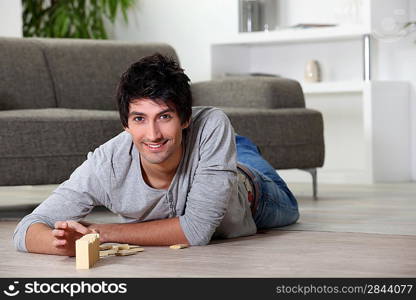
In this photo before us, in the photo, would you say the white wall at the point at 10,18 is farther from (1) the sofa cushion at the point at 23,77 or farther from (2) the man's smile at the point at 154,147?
(2) the man's smile at the point at 154,147

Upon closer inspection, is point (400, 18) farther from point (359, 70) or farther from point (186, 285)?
point (186, 285)

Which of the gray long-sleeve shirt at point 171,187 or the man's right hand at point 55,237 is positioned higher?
the gray long-sleeve shirt at point 171,187

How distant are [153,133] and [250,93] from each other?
2.10 metres

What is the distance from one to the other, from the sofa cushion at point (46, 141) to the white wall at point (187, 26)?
240 centimetres

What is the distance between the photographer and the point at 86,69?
451 cm

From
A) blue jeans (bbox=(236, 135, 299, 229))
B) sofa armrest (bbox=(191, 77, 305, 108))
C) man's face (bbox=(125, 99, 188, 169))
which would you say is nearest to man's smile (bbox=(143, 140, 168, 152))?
man's face (bbox=(125, 99, 188, 169))

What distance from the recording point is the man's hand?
2355 mm

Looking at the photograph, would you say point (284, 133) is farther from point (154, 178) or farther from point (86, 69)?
point (154, 178)

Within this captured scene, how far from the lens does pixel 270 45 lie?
6191mm

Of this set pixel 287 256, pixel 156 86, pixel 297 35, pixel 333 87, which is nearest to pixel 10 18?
pixel 297 35

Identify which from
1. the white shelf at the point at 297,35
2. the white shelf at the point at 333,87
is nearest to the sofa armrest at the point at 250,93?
the white shelf at the point at 333,87

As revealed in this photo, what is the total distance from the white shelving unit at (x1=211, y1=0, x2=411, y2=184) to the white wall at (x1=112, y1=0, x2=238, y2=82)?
0.33 feet

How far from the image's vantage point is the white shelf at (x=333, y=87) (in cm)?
550

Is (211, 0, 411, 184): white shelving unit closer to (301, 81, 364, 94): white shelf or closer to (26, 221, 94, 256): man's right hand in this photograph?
(301, 81, 364, 94): white shelf
